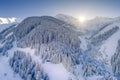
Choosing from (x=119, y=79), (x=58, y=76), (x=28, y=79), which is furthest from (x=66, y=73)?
(x=119, y=79)

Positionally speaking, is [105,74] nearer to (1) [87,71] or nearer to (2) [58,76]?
(1) [87,71]

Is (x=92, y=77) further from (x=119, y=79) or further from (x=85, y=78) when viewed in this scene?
(x=119, y=79)

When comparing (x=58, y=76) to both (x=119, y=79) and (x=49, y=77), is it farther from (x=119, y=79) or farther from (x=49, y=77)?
(x=119, y=79)

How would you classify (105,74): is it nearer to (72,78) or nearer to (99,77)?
(99,77)

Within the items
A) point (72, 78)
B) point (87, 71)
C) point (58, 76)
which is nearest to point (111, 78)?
point (87, 71)

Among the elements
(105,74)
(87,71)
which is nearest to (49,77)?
(87,71)

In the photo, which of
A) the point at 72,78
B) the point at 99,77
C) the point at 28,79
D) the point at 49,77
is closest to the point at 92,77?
the point at 99,77
